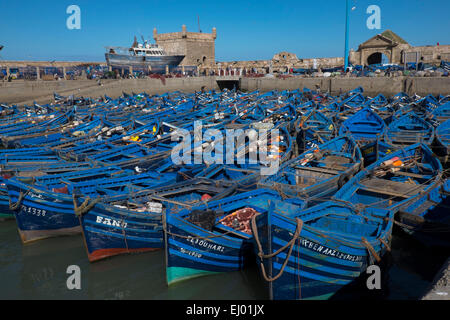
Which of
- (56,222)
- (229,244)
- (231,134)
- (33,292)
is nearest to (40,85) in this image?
(231,134)

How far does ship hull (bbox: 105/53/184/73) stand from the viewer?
47.4m

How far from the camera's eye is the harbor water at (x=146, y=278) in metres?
7.76

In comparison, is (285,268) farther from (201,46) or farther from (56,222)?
(201,46)

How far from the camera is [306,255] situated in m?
6.24

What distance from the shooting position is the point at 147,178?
11.7m

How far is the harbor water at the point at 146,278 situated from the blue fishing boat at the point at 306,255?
515 mm

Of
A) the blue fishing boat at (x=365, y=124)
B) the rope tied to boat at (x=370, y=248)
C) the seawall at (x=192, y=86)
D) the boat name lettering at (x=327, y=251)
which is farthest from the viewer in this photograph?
the seawall at (x=192, y=86)

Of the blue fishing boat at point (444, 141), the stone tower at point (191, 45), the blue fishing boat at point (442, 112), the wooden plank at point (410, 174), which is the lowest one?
the wooden plank at point (410, 174)

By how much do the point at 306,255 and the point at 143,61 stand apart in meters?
47.4

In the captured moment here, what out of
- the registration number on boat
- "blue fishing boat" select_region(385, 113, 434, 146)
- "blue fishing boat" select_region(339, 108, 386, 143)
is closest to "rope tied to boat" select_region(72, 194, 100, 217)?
the registration number on boat

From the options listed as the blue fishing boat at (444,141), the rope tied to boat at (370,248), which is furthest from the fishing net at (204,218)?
the blue fishing boat at (444,141)

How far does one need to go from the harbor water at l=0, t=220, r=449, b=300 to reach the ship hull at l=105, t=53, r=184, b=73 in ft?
138

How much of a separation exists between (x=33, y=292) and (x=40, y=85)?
32478 mm

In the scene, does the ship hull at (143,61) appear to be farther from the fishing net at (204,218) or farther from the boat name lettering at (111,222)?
the fishing net at (204,218)
